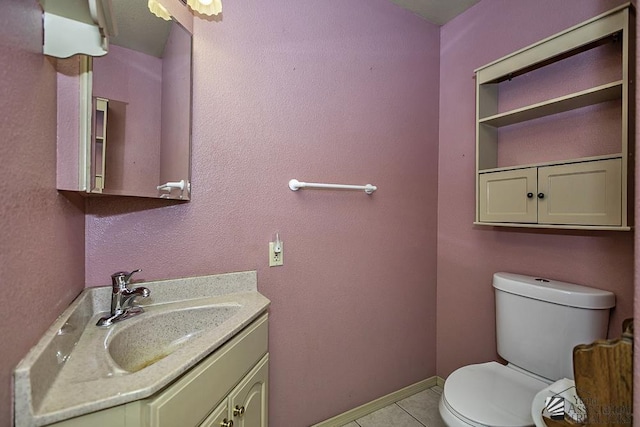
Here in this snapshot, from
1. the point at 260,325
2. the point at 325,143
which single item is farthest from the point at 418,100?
the point at 260,325

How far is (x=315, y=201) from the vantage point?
1.51m

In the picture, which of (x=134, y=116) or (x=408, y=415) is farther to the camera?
(x=408, y=415)

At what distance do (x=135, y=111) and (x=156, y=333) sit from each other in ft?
2.60

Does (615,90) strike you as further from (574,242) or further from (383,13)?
(383,13)

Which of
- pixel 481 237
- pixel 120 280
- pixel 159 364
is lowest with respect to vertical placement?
pixel 159 364

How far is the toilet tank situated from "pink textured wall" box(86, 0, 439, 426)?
549mm

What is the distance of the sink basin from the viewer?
35.2 inches

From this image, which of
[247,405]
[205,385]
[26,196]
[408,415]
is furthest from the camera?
[408,415]

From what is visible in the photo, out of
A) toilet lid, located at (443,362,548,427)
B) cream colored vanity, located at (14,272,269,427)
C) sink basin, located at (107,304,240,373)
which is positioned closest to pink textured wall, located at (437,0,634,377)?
toilet lid, located at (443,362,548,427)

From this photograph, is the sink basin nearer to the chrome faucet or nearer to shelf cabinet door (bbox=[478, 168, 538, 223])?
the chrome faucet

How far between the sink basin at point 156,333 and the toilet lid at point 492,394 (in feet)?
3.16

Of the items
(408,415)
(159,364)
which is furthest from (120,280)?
(408,415)

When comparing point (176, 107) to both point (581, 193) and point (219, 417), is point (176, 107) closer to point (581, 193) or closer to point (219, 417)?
→ point (219, 417)

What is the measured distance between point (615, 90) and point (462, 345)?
1.50 meters
